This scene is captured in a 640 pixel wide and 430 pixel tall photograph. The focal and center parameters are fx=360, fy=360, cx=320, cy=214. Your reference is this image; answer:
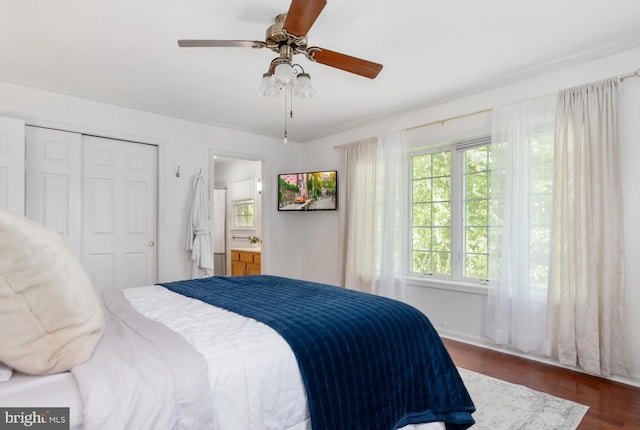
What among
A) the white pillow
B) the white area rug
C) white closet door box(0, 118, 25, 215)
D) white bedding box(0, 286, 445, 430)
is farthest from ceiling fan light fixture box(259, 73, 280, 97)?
white closet door box(0, 118, 25, 215)

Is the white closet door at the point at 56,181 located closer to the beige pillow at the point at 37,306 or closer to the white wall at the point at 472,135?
the beige pillow at the point at 37,306

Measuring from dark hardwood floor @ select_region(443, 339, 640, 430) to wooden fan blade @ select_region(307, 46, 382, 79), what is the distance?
2.42 metres

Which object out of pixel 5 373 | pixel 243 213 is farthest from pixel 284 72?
pixel 243 213

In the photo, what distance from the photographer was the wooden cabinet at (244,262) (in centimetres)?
571

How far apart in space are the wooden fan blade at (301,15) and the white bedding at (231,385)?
56.9 inches

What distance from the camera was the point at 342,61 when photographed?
226 cm

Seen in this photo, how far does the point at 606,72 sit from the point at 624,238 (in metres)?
1.27

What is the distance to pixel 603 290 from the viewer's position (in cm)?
265

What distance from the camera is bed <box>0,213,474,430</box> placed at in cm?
99

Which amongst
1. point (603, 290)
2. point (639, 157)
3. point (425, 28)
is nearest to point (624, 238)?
point (603, 290)

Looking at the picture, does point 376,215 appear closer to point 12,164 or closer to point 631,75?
point 631,75

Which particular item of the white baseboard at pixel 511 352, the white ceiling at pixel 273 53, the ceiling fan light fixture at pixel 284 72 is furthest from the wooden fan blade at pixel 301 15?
the white baseboard at pixel 511 352

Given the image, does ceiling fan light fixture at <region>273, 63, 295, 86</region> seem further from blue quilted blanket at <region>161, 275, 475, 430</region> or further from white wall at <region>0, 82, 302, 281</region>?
white wall at <region>0, 82, 302, 281</region>

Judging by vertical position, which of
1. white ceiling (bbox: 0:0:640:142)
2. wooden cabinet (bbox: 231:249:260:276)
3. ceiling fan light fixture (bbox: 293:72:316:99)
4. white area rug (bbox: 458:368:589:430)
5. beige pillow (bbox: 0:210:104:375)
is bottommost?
white area rug (bbox: 458:368:589:430)
